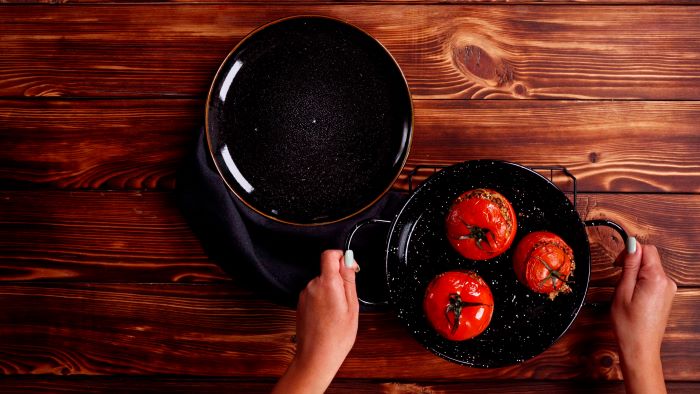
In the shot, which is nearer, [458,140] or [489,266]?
[489,266]

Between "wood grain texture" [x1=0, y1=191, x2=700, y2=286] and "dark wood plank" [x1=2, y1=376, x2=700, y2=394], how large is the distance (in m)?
0.17

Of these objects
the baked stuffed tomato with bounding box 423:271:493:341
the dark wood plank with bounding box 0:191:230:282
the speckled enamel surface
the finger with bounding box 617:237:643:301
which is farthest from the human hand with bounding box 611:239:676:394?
the dark wood plank with bounding box 0:191:230:282

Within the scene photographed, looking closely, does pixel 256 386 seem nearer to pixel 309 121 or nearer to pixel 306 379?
pixel 306 379

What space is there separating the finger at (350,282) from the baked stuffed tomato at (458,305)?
0.36 ft

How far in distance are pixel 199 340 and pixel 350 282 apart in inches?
11.8

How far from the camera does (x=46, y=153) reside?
3.04ft

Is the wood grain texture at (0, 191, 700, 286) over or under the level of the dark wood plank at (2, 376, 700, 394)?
over

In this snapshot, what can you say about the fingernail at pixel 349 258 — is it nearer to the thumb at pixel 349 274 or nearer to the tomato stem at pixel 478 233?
the thumb at pixel 349 274

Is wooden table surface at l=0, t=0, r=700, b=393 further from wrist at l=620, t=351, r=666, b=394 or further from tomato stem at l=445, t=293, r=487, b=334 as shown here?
tomato stem at l=445, t=293, r=487, b=334

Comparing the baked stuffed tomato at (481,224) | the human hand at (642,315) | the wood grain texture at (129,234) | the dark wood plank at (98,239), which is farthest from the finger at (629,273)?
the dark wood plank at (98,239)

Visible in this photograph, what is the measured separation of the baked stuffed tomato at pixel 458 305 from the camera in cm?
74

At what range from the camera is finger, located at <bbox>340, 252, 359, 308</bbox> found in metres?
0.80

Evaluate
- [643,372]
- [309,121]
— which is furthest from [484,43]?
[643,372]

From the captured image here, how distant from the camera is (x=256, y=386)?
3.04ft
